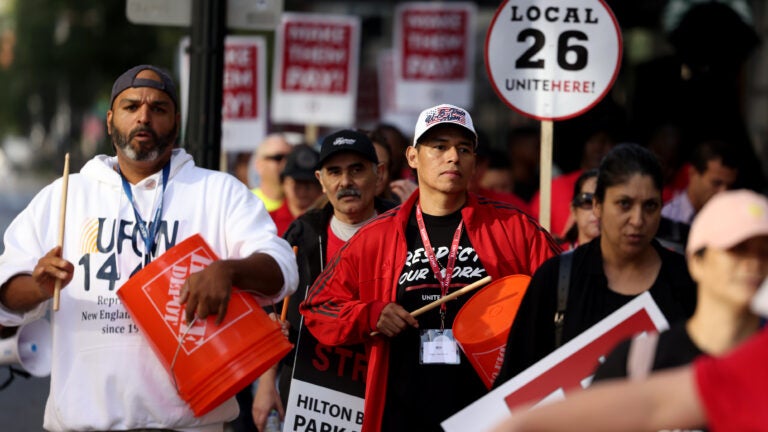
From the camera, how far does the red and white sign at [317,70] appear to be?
15797 millimetres

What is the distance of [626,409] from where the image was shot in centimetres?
312

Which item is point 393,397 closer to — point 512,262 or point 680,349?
point 512,262

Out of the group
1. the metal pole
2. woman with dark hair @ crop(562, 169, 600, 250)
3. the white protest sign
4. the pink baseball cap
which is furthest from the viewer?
the white protest sign


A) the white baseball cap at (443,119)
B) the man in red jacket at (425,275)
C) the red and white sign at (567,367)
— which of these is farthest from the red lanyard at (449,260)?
the red and white sign at (567,367)

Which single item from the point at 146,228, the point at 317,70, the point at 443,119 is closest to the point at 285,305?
the point at 443,119

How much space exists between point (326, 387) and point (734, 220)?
144 inches

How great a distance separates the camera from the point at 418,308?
249 inches

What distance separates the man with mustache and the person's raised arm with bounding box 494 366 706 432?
4343mm

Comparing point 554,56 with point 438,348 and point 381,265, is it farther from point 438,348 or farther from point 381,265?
point 438,348

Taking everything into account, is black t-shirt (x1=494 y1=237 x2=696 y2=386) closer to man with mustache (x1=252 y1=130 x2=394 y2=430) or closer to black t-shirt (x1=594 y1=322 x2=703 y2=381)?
black t-shirt (x1=594 y1=322 x2=703 y2=381)

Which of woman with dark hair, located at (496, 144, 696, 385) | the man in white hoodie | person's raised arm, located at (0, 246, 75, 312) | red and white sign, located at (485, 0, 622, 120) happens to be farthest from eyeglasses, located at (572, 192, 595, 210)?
person's raised arm, located at (0, 246, 75, 312)

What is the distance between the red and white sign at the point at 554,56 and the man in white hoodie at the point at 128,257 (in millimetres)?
2628

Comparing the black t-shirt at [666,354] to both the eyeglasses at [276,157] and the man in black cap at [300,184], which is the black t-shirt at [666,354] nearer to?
the man in black cap at [300,184]

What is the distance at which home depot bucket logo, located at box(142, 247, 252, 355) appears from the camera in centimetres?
541
